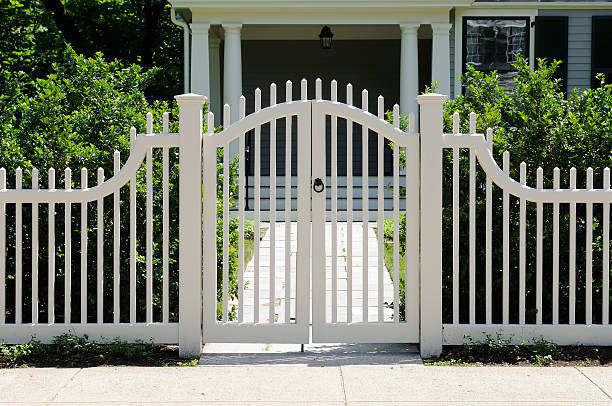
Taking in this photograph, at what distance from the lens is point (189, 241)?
20.3 ft

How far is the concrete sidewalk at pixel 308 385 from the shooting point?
16.8ft

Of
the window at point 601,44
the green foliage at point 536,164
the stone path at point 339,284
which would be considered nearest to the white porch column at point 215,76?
the stone path at point 339,284

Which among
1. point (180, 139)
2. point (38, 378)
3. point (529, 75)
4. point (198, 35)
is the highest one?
point (198, 35)

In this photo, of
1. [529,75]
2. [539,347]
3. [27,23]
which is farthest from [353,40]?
[539,347]

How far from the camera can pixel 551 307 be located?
22.1 ft

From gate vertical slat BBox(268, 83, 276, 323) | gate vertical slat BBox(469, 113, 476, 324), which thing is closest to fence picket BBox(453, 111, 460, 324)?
gate vertical slat BBox(469, 113, 476, 324)

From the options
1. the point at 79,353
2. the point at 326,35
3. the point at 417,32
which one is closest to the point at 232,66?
the point at 326,35

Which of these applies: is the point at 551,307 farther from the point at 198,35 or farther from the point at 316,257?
the point at 198,35

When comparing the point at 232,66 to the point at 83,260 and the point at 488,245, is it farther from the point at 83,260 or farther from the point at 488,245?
the point at 488,245

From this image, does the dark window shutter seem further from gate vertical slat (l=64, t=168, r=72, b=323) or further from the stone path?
gate vertical slat (l=64, t=168, r=72, b=323)

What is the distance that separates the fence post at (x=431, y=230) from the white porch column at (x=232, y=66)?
30.6 feet

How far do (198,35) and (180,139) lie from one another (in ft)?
31.2

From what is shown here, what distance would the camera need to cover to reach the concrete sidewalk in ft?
16.8

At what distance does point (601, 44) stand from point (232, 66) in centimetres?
692
